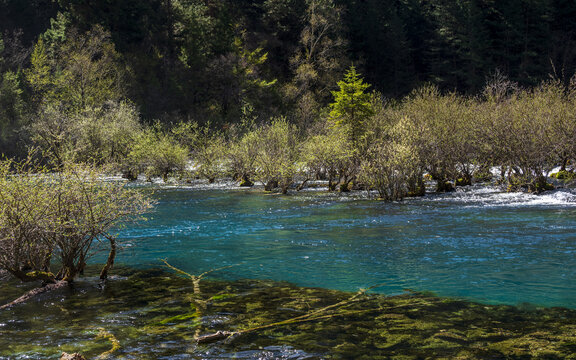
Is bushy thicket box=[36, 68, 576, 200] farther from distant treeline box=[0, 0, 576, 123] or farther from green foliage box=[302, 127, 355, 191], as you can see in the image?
distant treeline box=[0, 0, 576, 123]

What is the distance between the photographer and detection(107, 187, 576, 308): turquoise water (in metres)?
13.3

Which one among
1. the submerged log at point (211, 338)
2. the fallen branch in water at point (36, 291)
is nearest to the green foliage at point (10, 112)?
the fallen branch in water at point (36, 291)

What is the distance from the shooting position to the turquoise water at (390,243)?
523 inches

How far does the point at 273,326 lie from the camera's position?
9844 millimetres

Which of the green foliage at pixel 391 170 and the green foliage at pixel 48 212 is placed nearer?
the green foliage at pixel 48 212

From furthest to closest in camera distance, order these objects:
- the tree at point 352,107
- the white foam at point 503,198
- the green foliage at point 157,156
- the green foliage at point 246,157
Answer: the green foliage at point 157,156, the tree at point 352,107, the green foliage at point 246,157, the white foam at point 503,198

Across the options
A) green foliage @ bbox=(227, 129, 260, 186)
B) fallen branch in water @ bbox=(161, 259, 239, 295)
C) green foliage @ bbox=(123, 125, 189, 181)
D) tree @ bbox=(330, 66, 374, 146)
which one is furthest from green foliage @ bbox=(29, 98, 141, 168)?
fallen branch in water @ bbox=(161, 259, 239, 295)

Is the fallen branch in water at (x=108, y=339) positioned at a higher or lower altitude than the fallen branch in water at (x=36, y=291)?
lower

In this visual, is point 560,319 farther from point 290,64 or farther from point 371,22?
point 371,22

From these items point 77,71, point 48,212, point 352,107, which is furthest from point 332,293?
point 77,71

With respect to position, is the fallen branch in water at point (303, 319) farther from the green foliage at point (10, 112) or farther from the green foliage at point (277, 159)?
the green foliage at point (10, 112)

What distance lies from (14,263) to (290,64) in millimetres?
74196

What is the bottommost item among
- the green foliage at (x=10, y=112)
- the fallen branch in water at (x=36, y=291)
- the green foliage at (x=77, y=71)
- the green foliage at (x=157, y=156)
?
the fallen branch in water at (x=36, y=291)

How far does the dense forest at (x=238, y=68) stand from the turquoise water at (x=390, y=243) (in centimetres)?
1403
